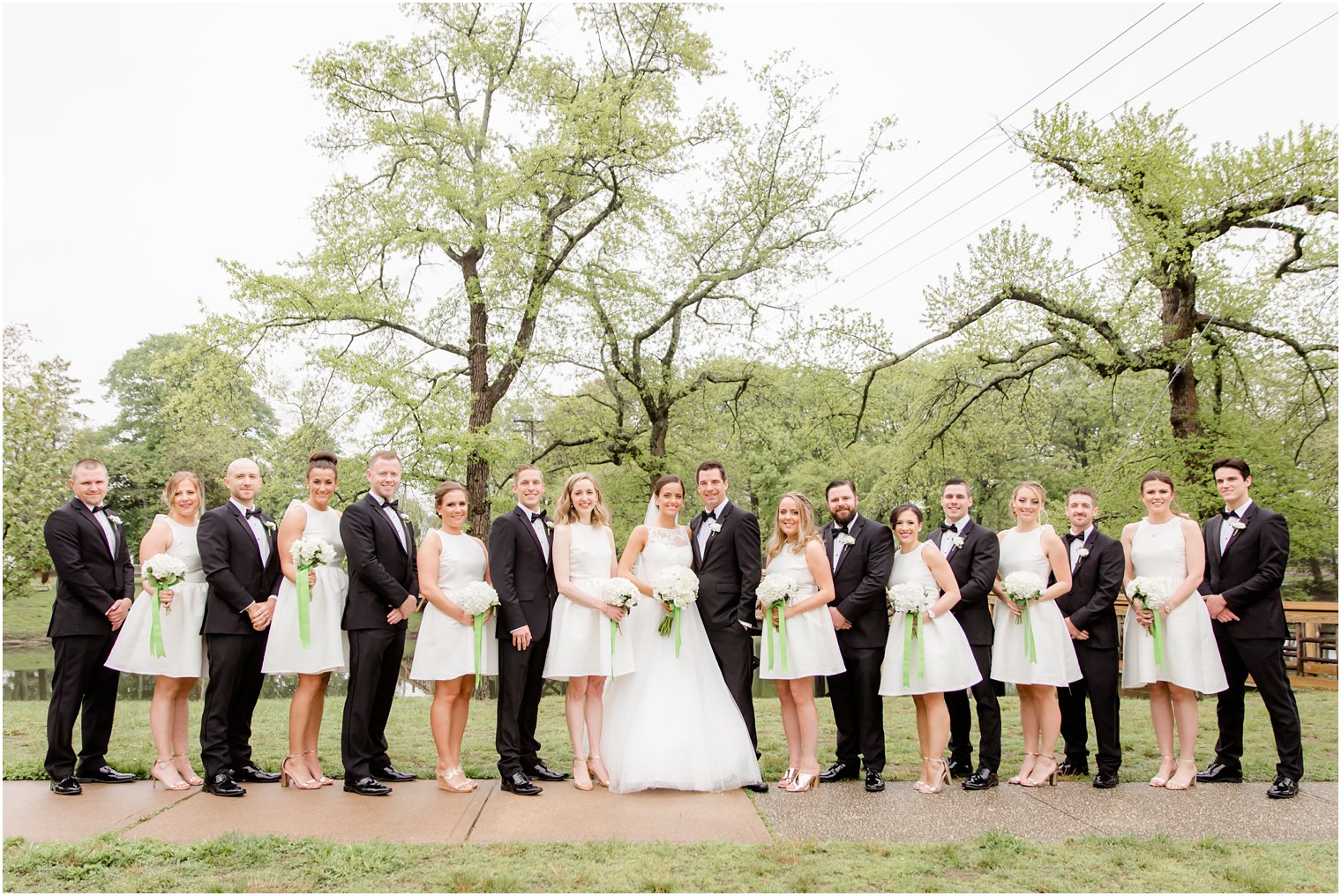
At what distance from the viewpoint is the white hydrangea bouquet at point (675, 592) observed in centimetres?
642

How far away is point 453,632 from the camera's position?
640 centimetres

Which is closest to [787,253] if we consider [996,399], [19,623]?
[996,399]

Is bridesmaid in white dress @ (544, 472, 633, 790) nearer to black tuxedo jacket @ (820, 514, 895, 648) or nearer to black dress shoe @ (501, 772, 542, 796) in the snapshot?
black dress shoe @ (501, 772, 542, 796)

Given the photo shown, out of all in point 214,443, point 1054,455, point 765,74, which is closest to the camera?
point 765,74

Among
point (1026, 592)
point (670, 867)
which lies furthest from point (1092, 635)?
point (670, 867)

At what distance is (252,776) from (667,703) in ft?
9.58

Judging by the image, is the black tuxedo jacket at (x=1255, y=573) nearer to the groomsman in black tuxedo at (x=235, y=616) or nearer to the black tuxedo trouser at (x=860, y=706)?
the black tuxedo trouser at (x=860, y=706)

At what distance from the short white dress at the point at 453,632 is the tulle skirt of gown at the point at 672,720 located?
939 mm

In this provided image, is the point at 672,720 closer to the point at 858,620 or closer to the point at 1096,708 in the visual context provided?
the point at 858,620

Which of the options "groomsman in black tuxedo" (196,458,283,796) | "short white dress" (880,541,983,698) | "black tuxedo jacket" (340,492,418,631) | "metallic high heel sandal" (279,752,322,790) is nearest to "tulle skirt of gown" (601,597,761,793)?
"short white dress" (880,541,983,698)

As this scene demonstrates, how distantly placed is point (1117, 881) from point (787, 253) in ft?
51.2

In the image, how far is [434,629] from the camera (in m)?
6.41

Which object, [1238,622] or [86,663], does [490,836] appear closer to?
[86,663]

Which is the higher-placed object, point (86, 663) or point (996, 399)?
point (996, 399)
